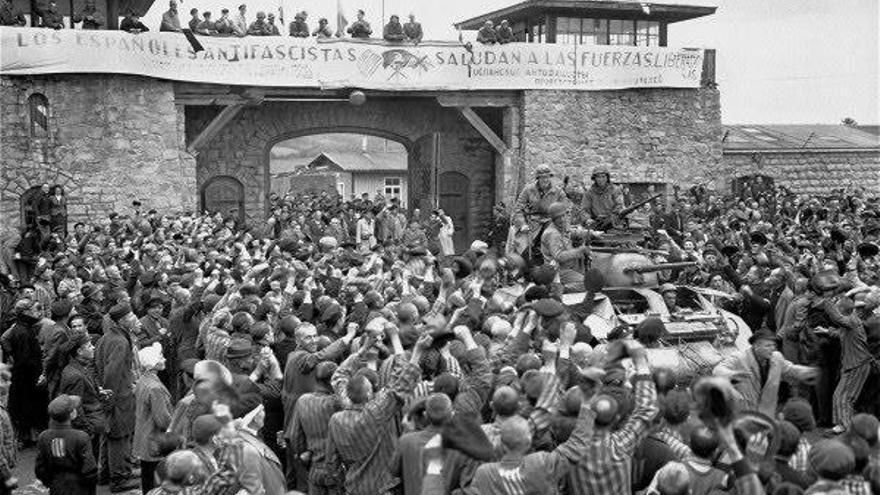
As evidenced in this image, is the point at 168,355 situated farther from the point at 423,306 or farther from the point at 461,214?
the point at 461,214

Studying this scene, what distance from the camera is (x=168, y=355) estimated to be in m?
12.8

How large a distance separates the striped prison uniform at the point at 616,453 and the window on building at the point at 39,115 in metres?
19.7

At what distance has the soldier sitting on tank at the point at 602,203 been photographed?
45.4 feet

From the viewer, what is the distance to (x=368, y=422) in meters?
7.70

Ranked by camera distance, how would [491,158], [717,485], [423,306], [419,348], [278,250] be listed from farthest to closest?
[491,158] → [278,250] → [423,306] → [419,348] → [717,485]

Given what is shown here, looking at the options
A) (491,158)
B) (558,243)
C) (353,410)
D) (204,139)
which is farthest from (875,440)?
(491,158)

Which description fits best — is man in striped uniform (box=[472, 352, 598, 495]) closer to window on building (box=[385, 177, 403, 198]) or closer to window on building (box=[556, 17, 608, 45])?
window on building (box=[556, 17, 608, 45])

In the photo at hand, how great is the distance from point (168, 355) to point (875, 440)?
8.58m

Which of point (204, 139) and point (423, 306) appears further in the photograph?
point (204, 139)

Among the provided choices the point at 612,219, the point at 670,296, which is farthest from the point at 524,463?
the point at 612,219

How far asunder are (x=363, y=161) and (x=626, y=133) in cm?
2515

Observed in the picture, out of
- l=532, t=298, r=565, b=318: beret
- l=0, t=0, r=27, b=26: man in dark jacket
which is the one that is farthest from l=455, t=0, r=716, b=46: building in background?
l=532, t=298, r=565, b=318: beret

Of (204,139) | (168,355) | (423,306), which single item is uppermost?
(204,139)

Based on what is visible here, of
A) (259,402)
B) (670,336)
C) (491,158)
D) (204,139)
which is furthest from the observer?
(491,158)
